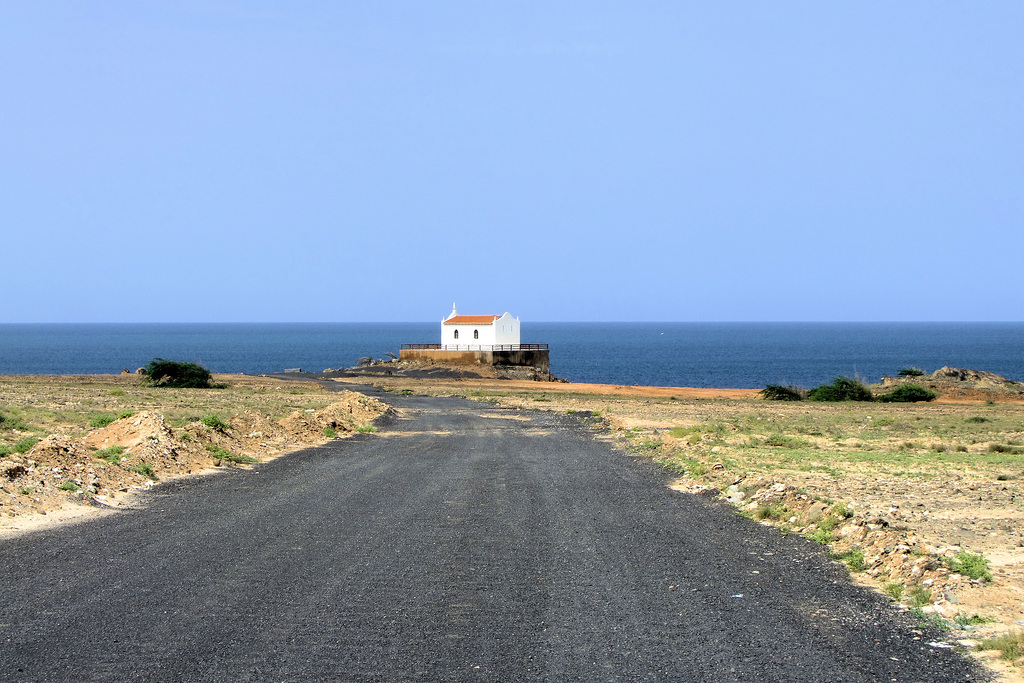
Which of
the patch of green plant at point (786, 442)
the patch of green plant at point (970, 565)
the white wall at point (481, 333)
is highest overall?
the white wall at point (481, 333)

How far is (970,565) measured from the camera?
888 cm

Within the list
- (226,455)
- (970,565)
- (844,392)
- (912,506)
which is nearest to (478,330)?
(844,392)

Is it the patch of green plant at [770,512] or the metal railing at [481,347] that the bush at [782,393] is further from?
the patch of green plant at [770,512]

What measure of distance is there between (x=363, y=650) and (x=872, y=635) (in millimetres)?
4097

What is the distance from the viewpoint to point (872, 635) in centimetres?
712

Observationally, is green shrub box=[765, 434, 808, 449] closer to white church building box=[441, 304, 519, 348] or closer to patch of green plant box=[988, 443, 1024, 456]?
patch of green plant box=[988, 443, 1024, 456]

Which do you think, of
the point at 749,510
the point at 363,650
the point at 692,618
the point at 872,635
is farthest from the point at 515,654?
the point at 749,510

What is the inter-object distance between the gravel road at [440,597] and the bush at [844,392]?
136ft

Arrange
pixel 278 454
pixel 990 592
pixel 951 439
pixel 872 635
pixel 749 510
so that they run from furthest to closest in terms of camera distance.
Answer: pixel 951 439, pixel 278 454, pixel 749 510, pixel 990 592, pixel 872 635

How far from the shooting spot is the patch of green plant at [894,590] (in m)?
8.20

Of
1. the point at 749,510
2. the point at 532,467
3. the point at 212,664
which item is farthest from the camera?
the point at 532,467

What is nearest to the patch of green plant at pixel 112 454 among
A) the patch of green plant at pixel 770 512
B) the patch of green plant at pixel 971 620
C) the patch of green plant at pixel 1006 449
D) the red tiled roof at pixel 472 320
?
the patch of green plant at pixel 770 512

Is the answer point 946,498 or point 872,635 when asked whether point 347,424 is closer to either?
point 946,498

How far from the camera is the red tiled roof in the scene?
8581 centimetres
